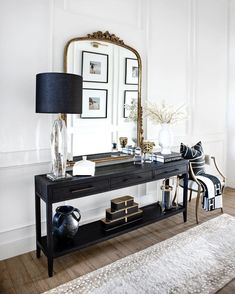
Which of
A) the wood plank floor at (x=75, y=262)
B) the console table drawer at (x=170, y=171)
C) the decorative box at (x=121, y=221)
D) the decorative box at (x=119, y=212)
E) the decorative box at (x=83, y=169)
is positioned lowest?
the wood plank floor at (x=75, y=262)

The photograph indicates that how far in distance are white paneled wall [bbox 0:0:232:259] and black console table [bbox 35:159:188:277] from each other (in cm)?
26

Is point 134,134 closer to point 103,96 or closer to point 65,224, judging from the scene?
point 103,96

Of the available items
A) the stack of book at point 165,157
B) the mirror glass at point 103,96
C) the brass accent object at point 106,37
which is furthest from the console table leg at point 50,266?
the brass accent object at point 106,37

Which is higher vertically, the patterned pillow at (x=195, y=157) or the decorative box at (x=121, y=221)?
the patterned pillow at (x=195, y=157)

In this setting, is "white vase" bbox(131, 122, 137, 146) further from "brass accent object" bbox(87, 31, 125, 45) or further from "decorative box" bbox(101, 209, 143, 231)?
"brass accent object" bbox(87, 31, 125, 45)

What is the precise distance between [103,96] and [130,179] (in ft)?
3.20

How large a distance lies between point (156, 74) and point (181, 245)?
83.8 inches

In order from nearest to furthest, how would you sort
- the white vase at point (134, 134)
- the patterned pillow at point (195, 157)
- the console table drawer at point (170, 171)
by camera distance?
1. the console table drawer at point (170, 171)
2. the white vase at point (134, 134)
3. the patterned pillow at point (195, 157)

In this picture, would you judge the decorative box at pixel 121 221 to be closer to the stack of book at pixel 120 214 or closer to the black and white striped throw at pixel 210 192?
the stack of book at pixel 120 214

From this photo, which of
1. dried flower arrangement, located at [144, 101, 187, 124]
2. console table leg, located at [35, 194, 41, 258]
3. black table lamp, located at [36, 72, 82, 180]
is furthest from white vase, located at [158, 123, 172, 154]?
console table leg, located at [35, 194, 41, 258]

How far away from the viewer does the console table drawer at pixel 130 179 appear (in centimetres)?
261

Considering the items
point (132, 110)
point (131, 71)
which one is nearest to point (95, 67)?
point (131, 71)

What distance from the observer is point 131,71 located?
326cm

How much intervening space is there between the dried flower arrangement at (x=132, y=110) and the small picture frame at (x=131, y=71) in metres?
0.23
